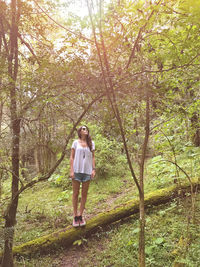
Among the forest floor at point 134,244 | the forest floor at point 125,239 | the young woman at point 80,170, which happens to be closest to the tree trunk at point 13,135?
the forest floor at point 125,239

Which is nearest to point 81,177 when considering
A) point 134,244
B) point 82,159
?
point 82,159

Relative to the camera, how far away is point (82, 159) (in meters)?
4.02

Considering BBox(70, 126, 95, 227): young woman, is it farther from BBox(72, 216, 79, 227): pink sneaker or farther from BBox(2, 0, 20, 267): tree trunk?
BBox(2, 0, 20, 267): tree trunk

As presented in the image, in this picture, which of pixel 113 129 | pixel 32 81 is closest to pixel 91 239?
pixel 113 129

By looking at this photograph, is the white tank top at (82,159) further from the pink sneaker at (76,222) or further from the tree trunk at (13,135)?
the tree trunk at (13,135)

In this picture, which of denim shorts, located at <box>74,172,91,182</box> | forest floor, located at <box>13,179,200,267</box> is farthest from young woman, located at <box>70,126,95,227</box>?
forest floor, located at <box>13,179,200,267</box>

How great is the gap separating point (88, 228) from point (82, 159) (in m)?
1.45

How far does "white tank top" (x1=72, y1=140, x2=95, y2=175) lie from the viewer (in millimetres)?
3965

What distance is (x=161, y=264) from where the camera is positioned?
2723mm

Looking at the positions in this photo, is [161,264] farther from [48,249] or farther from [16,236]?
[16,236]

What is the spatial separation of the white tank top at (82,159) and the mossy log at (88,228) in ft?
3.61

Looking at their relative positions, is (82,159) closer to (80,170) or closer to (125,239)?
(80,170)

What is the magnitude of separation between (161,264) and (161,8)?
11.2 feet

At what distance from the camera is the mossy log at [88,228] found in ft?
11.9
